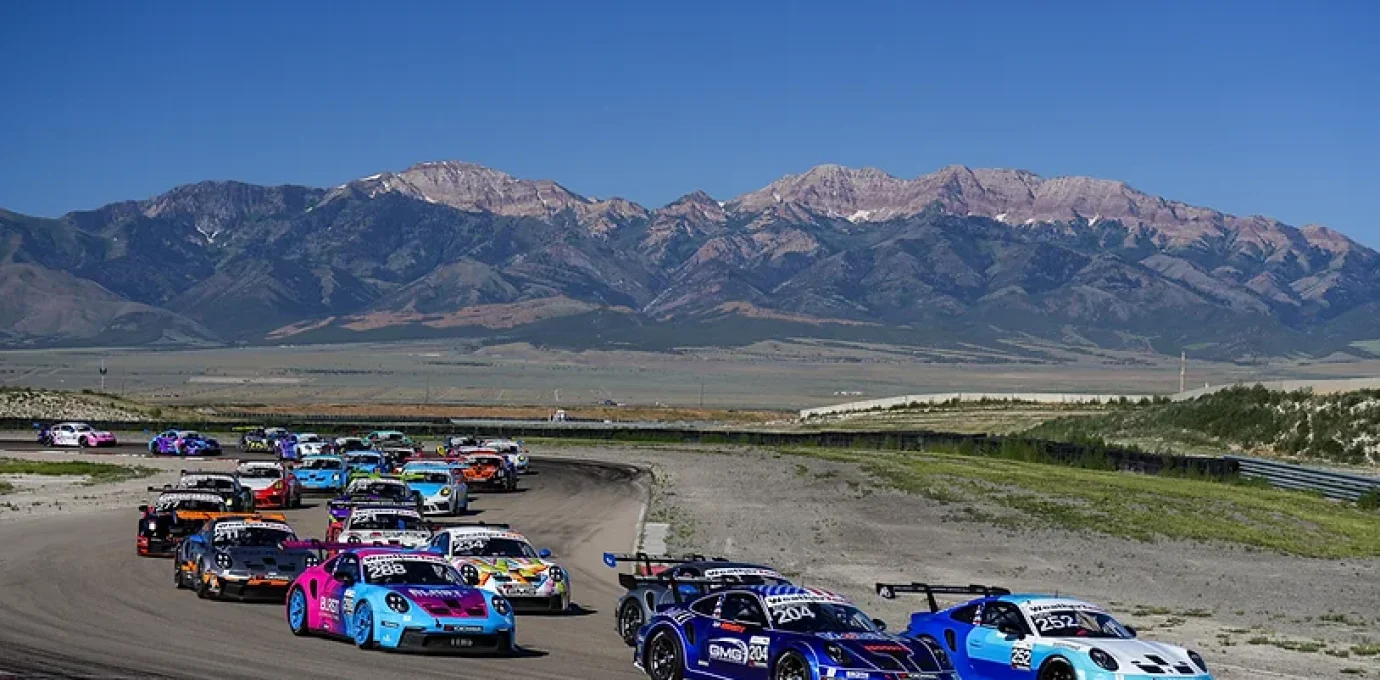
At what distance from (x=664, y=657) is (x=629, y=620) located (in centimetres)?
312

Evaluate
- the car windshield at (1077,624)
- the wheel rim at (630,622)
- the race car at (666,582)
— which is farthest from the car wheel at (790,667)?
the wheel rim at (630,622)

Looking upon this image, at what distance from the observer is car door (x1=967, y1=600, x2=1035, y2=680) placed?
21359 millimetres

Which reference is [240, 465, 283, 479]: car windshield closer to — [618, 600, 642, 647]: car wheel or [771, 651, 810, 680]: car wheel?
[618, 600, 642, 647]: car wheel

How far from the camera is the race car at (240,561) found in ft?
96.8

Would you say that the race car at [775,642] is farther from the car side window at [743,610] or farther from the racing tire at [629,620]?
the racing tire at [629,620]

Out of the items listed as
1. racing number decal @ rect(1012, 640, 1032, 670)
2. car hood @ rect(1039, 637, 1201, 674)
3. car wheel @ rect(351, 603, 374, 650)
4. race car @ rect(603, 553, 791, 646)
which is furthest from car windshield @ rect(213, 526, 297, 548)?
car hood @ rect(1039, 637, 1201, 674)

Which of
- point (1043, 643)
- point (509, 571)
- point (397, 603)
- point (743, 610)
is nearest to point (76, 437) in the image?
point (509, 571)

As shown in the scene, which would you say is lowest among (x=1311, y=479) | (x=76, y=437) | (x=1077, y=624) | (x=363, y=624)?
(x=76, y=437)

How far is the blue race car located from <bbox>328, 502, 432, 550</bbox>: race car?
12.6 meters

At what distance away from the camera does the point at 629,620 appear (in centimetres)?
2531

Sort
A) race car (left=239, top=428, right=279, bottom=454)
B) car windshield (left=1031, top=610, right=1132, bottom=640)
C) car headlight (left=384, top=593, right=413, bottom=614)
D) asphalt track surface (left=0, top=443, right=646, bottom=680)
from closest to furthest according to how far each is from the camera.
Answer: car windshield (left=1031, top=610, right=1132, bottom=640), asphalt track surface (left=0, top=443, right=646, bottom=680), car headlight (left=384, top=593, right=413, bottom=614), race car (left=239, top=428, right=279, bottom=454)

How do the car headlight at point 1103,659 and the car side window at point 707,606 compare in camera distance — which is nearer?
the car headlight at point 1103,659

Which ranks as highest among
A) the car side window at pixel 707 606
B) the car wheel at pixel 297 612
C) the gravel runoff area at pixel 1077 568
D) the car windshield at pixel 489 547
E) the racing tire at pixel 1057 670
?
the car side window at pixel 707 606

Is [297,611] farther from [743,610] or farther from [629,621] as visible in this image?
[743,610]
